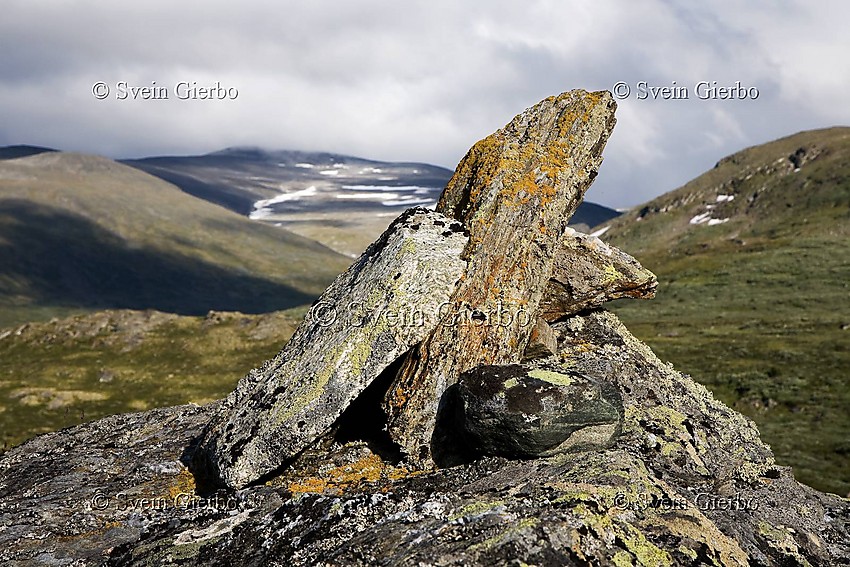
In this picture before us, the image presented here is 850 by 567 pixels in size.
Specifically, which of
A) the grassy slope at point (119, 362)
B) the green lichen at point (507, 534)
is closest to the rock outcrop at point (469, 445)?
the green lichen at point (507, 534)

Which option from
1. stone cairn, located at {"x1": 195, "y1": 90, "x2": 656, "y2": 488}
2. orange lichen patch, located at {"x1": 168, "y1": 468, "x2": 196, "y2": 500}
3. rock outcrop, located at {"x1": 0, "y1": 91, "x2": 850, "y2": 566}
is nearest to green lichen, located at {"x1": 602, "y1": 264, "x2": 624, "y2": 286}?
rock outcrop, located at {"x1": 0, "y1": 91, "x2": 850, "y2": 566}

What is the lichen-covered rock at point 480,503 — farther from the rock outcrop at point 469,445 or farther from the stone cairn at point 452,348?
Result: the stone cairn at point 452,348

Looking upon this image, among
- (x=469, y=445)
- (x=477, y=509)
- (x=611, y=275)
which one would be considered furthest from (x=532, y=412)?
(x=611, y=275)

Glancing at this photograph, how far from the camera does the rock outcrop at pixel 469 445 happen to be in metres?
→ 8.12

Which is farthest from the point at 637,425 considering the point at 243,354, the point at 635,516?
the point at 243,354

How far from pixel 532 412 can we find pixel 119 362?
231 feet

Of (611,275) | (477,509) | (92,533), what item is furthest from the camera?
(611,275)

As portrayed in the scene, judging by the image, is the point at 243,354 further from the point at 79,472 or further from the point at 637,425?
the point at 637,425

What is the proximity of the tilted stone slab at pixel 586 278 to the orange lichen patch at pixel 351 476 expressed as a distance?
17.9 feet

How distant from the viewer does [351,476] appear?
11.4 m

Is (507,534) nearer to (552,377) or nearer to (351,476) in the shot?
(552,377)

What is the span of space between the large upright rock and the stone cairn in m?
0.03

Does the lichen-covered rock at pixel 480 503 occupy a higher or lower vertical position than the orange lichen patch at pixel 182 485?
higher

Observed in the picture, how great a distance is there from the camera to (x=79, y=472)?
14195 mm
